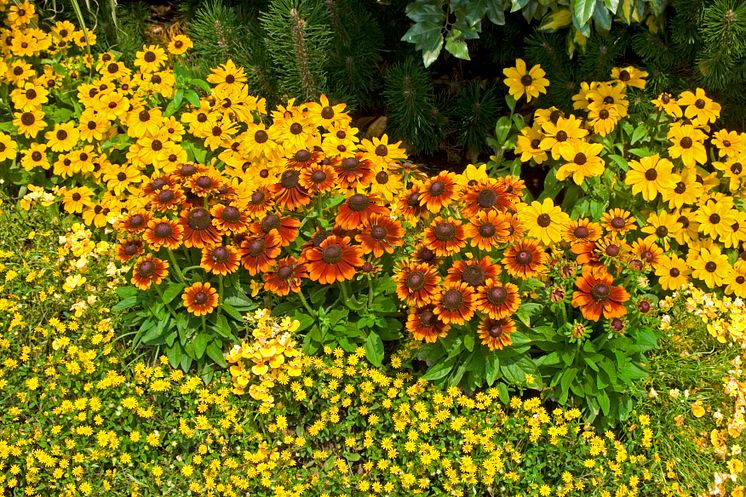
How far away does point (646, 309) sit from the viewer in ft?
7.86

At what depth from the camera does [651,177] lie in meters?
2.77

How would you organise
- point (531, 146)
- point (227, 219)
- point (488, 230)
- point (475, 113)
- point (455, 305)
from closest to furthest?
point (455, 305)
point (488, 230)
point (227, 219)
point (531, 146)
point (475, 113)

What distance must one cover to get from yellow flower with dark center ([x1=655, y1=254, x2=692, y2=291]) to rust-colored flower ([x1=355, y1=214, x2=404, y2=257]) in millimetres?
987

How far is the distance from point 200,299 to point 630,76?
6.17 feet

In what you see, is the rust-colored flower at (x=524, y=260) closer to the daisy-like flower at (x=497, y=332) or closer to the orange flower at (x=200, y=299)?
the daisy-like flower at (x=497, y=332)

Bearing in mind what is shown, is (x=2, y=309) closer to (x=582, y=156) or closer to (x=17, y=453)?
(x=17, y=453)

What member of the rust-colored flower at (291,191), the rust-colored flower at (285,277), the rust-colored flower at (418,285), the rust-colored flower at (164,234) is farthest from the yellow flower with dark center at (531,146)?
the rust-colored flower at (164,234)

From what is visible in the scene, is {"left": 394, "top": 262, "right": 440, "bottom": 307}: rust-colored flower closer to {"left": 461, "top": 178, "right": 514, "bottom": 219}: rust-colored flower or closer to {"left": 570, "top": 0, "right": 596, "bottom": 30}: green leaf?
{"left": 461, "top": 178, "right": 514, "bottom": 219}: rust-colored flower

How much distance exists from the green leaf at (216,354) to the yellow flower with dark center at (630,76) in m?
1.86

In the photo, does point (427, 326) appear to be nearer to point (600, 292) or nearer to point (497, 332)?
point (497, 332)

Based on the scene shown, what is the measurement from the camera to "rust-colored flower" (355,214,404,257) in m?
2.44

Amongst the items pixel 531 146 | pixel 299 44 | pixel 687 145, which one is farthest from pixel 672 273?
pixel 299 44

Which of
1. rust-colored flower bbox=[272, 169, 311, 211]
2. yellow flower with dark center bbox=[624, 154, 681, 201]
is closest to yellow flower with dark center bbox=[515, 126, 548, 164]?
yellow flower with dark center bbox=[624, 154, 681, 201]

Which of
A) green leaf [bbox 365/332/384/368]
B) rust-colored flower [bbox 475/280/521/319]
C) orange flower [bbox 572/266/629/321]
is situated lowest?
green leaf [bbox 365/332/384/368]
